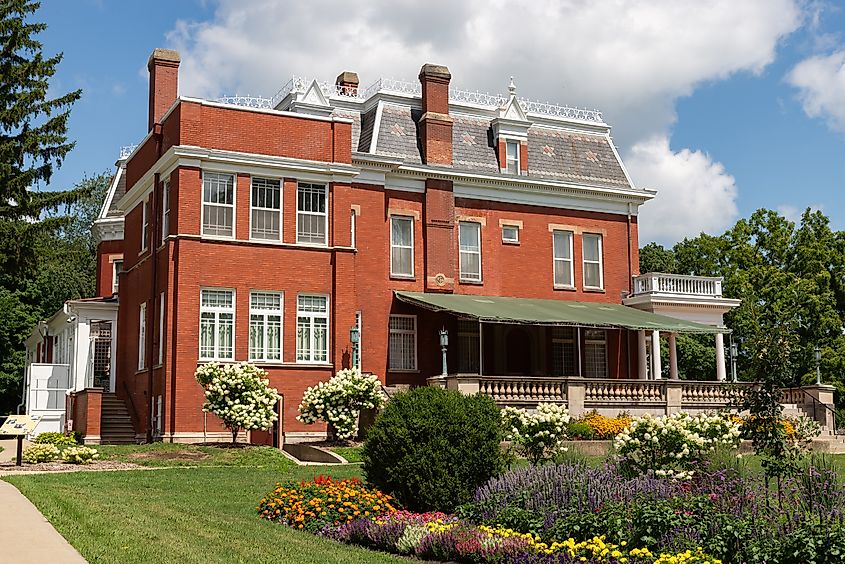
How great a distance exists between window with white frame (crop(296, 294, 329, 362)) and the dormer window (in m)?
10.3

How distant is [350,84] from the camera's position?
127ft

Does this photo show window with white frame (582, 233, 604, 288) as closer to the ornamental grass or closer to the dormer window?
the dormer window

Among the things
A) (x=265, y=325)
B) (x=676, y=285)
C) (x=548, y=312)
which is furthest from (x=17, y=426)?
(x=676, y=285)

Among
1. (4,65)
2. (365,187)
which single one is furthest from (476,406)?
(4,65)

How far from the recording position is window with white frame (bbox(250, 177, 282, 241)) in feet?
97.5

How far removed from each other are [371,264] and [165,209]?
6.91 meters

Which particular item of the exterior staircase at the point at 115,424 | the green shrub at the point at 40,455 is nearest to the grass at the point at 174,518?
the green shrub at the point at 40,455

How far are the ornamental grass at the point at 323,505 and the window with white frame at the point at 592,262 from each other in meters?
24.1

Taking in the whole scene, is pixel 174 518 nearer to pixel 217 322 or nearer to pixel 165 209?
pixel 217 322

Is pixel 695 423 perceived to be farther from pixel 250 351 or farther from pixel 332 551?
pixel 250 351

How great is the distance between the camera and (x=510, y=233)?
36125 mm

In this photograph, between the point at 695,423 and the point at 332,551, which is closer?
the point at 332,551

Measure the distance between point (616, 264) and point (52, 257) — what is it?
22018mm

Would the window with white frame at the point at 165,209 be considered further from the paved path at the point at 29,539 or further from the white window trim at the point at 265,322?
the paved path at the point at 29,539
